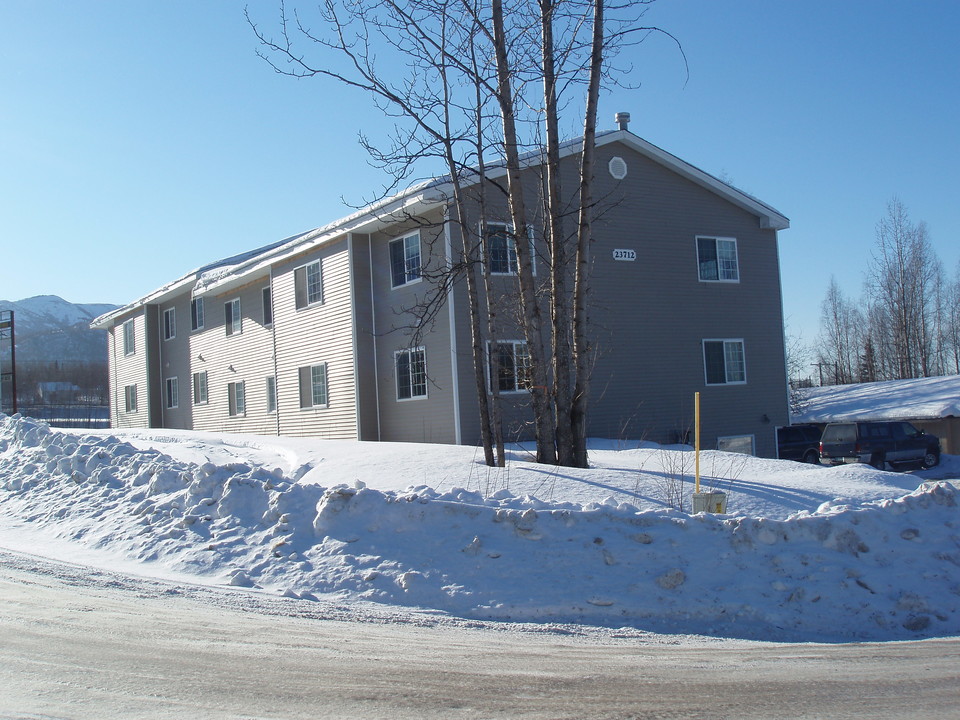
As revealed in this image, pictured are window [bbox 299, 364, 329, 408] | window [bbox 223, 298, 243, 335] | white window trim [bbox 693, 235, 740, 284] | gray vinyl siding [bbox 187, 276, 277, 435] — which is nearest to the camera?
window [bbox 299, 364, 329, 408]

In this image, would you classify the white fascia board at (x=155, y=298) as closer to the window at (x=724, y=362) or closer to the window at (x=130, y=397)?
the window at (x=130, y=397)

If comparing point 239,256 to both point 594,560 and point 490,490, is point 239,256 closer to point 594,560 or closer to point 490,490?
point 490,490

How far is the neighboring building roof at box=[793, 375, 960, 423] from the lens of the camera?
117 ft

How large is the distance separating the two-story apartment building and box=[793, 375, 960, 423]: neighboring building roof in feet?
45.0

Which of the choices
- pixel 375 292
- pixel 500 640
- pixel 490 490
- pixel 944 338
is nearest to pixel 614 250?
pixel 375 292

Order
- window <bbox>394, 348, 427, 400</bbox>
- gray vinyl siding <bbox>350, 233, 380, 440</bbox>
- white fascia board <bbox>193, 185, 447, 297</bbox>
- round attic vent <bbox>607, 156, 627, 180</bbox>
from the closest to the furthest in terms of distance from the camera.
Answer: white fascia board <bbox>193, 185, 447, 297</bbox>, window <bbox>394, 348, 427, 400</bbox>, gray vinyl siding <bbox>350, 233, 380, 440</bbox>, round attic vent <bbox>607, 156, 627, 180</bbox>

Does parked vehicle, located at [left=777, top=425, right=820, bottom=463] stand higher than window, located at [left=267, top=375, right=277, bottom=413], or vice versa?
window, located at [left=267, top=375, right=277, bottom=413]

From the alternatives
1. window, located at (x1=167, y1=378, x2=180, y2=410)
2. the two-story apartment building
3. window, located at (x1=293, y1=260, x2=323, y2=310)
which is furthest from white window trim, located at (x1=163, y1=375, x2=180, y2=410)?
window, located at (x1=293, y1=260, x2=323, y2=310)

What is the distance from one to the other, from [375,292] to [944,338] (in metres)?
49.7

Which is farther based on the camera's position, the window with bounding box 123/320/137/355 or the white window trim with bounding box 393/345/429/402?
the window with bounding box 123/320/137/355

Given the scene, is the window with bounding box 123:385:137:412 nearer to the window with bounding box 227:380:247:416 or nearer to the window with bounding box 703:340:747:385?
the window with bounding box 227:380:247:416

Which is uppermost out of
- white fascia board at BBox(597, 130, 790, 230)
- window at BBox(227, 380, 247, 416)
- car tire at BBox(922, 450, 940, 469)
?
white fascia board at BBox(597, 130, 790, 230)

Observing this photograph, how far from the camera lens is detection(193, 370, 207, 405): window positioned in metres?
31.9

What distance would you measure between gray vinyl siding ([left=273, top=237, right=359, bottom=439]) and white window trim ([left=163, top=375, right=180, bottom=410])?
10.2m
